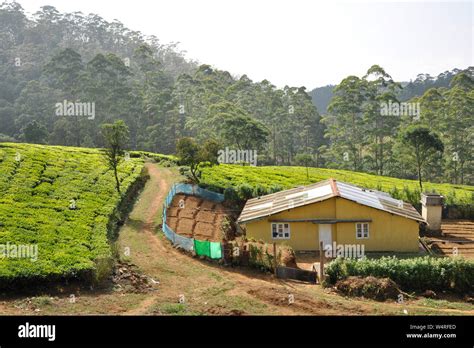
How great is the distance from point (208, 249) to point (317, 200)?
753 centimetres

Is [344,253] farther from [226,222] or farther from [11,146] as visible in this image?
[11,146]

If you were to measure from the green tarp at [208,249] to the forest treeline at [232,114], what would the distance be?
30239 millimetres

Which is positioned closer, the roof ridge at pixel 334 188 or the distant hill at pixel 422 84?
the roof ridge at pixel 334 188

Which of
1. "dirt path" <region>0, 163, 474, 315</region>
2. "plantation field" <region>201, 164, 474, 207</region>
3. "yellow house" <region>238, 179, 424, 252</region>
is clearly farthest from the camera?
"plantation field" <region>201, 164, 474, 207</region>

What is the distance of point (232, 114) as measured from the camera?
6228cm

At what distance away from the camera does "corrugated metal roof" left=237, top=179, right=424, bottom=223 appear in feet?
98.5

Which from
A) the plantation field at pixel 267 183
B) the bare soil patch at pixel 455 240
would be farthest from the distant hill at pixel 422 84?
the bare soil patch at pixel 455 240

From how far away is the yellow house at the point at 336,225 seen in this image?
98.1 ft

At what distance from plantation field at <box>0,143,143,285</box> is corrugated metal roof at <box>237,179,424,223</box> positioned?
8.83 m

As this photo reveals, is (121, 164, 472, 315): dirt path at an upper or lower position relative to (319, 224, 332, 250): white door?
lower

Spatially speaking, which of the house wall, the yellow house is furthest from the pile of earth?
the house wall

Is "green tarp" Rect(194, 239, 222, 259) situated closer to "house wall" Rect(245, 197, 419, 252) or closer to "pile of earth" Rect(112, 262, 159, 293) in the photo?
"pile of earth" Rect(112, 262, 159, 293)

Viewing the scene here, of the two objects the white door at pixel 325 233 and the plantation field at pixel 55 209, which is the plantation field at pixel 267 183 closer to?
the plantation field at pixel 55 209
